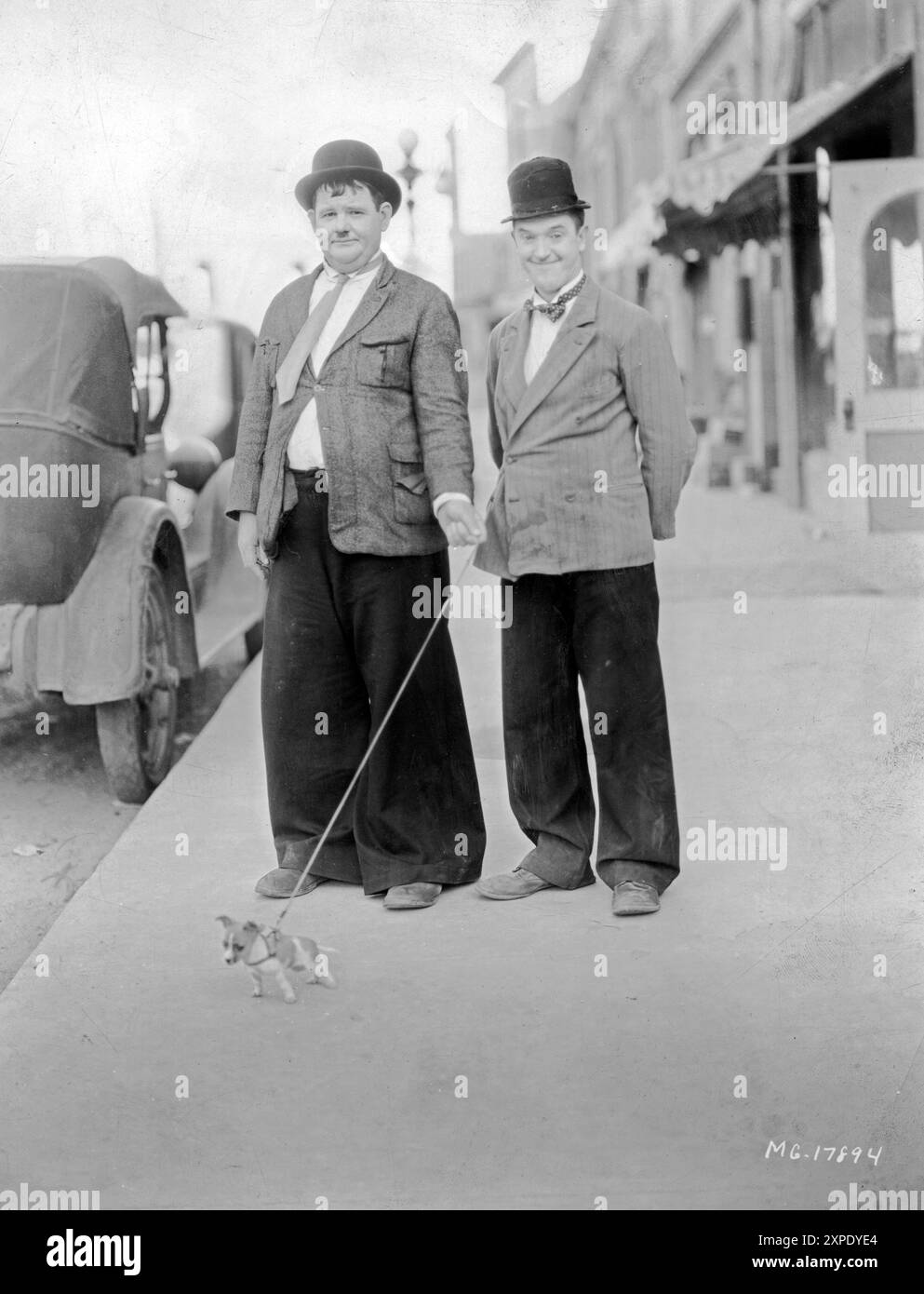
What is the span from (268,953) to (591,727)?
1.07 meters

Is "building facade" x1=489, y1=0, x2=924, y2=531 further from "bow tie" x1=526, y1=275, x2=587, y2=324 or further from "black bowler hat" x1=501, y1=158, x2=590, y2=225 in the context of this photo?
"bow tie" x1=526, y1=275, x2=587, y2=324

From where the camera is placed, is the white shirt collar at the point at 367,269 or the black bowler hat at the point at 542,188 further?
the white shirt collar at the point at 367,269

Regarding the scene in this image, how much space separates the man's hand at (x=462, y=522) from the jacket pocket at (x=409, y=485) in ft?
0.42

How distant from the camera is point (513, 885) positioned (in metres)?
4.12

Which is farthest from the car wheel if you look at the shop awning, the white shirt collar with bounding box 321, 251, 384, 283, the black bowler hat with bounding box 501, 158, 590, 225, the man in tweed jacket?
the shop awning

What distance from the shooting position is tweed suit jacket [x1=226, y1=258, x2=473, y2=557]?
3926mm

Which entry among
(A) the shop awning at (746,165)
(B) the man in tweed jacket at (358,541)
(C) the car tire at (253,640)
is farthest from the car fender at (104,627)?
(A) the shop awning at (746,165)

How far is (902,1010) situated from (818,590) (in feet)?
3.95

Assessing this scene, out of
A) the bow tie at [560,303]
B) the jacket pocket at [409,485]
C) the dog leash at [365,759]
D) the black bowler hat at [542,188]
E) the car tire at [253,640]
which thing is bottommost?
the dog leash at [365,759]

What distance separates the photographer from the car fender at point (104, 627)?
4.77m

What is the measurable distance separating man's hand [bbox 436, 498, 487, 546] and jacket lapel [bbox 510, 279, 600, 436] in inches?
12.5

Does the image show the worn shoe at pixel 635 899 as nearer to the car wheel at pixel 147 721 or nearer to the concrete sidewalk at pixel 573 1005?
the concrete sidewalk at pixel 573 1005

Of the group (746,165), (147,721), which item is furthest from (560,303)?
(147,721)
